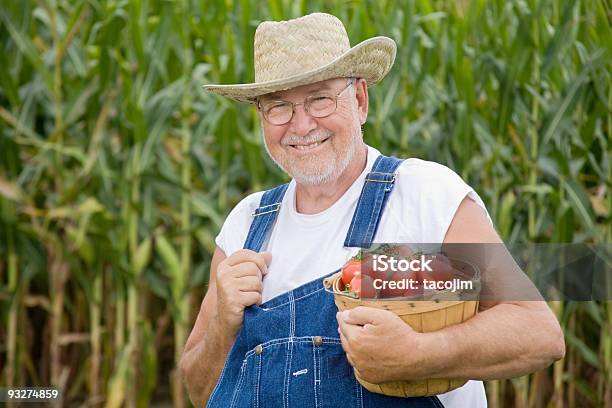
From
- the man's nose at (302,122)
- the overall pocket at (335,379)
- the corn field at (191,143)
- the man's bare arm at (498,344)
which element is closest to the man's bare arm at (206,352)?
the overall pocket at (335,379)

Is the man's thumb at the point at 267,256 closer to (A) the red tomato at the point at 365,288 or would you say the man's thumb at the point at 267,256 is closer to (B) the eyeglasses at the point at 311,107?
(B) the eyeglasses at the point at 311,107

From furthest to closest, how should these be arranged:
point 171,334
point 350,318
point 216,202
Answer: point 171,334 → point 216,202 → point 350,318

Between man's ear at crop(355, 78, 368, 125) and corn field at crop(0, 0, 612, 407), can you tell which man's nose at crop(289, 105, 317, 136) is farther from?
corn field at crop(0, 0, 612, 407)

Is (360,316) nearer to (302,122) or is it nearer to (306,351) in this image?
(306,351)

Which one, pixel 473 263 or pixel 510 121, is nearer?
pixel 473 263

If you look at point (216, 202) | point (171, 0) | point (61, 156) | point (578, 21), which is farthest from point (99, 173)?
point (578, 21)

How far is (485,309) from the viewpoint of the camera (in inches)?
Result: 64.2

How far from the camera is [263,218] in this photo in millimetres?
1940

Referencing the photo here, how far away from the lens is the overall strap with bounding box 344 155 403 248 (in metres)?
1.71

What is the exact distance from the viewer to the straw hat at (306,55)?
1.79 meters

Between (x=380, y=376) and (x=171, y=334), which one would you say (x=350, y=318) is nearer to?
(x=380, y=376)

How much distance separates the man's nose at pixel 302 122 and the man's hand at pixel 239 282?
257 mm

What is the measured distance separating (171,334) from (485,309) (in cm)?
329

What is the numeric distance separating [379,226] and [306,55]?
15.2 inches
